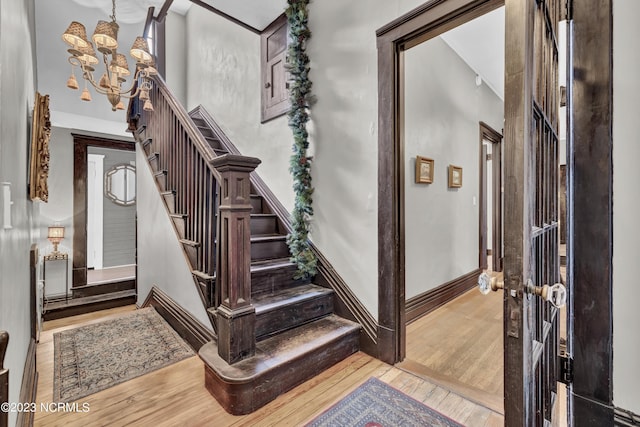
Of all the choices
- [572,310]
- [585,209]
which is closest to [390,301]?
[572,310]

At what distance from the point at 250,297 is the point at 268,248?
0.81 metres

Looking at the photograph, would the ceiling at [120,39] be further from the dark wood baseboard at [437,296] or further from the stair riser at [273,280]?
the dark wood baseboard at [437,296]

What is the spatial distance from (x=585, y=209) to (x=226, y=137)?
12.9 ft

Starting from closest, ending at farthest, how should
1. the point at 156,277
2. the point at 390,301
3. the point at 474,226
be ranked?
the point at 390,301
the point at 156,277
the point at 474,226

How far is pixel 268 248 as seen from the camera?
259 centimetres

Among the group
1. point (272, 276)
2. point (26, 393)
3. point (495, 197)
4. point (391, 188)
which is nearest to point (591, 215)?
point (391, 188)

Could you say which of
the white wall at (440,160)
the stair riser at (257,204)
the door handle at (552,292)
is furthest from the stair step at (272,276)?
the door handle at (552,292)

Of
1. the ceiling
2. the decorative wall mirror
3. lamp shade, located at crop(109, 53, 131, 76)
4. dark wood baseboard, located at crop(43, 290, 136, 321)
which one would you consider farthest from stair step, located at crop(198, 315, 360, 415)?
the decorative wall mirror

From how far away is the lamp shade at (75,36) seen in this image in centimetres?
276

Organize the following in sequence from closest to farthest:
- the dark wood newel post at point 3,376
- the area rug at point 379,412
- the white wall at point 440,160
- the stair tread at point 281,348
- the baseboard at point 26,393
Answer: the dark wood newel post at point 3,376 → the baseboard at point 26,393 → the area rug at point 379,412 → the stair tread at point 281,348 → the white wall at point 440,160

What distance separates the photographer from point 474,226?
384 cm

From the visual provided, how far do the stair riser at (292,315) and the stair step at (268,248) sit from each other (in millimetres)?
596

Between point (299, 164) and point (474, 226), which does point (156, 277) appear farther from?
point (474, 226)

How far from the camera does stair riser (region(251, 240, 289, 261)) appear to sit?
251cm
